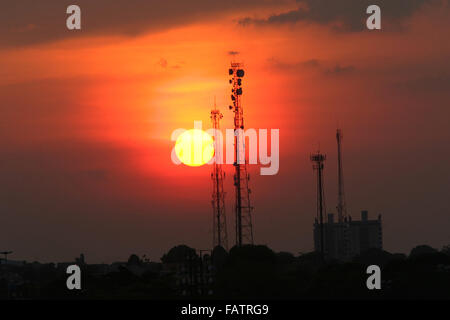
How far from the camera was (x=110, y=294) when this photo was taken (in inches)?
4806

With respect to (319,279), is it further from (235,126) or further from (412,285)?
(235,126)

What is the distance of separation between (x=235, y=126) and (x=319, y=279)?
96.6ft

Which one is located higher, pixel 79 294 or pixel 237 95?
pixel 237 95

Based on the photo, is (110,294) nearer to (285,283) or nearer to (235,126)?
(285,283)

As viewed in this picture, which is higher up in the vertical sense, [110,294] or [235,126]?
[235,126]
